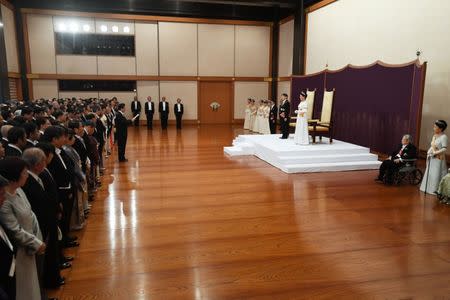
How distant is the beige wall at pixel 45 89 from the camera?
52.4 ft

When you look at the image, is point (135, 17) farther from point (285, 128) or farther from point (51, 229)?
point (51, 229)

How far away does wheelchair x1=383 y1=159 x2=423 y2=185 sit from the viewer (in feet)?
21.0

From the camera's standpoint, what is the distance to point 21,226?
86.7 inches

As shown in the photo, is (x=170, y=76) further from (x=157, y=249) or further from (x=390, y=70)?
(x=157, y=249)

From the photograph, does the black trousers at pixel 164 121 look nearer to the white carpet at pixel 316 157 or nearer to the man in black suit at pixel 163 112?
the man in black suit at pixel 163 112

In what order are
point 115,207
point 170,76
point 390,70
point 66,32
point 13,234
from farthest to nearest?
point 170,76 → point 66,32 → point 390,70 → point 115,207 → point 13,234

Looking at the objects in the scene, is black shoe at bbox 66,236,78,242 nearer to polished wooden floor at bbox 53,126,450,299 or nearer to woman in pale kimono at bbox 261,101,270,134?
polished wooden floor at bbox 53,126,450,299

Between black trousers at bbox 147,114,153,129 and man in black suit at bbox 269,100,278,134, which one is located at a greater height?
man in black suit at bbox 269,100,278,134

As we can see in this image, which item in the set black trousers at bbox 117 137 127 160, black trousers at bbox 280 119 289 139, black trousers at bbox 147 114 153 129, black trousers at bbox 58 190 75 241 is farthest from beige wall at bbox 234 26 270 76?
black trousers at bbox 58 190 75 241

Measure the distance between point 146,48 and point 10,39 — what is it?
5.46m

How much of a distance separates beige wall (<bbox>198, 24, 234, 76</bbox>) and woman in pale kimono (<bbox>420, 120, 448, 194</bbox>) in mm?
13072

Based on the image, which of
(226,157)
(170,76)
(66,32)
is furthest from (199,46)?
(226,157)

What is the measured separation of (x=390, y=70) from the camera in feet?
28.3

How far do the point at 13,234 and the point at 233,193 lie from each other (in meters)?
4.03
